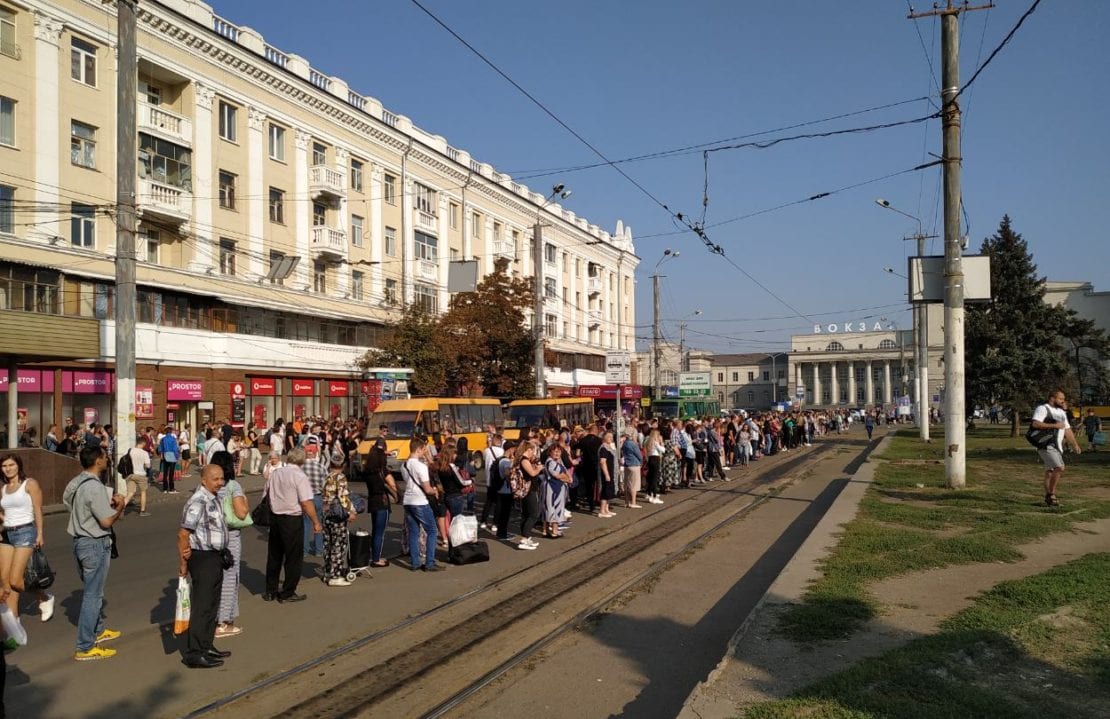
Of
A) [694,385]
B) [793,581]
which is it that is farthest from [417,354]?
[793,581]

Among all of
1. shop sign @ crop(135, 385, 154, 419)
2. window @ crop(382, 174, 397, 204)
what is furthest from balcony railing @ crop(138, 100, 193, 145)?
window @ crop(382, 174, 397, 204)

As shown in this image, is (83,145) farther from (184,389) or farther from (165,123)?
(184,389)

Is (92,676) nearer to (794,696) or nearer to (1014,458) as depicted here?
(794,696)

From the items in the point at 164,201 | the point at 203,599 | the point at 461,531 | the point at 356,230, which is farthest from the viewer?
the point at 356,230

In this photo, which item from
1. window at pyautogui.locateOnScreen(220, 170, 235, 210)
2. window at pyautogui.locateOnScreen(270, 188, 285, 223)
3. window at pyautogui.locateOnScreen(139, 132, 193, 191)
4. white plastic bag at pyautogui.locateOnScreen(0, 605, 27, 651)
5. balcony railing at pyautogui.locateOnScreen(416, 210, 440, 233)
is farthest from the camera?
balcony railing at pyautogui.locateOnScreen(416, 210, 440, 233)

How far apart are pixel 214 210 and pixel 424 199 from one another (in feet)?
52.6

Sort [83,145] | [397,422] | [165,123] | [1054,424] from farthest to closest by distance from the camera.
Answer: [165,123] < [83,145] < [397,422] < [1054,424]

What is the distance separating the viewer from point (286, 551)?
9273 mm

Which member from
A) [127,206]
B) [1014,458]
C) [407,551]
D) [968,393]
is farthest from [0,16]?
[968,393]

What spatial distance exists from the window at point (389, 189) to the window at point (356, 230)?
88.9 inches

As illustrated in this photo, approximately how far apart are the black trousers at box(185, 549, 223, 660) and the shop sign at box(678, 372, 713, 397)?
51.4 m

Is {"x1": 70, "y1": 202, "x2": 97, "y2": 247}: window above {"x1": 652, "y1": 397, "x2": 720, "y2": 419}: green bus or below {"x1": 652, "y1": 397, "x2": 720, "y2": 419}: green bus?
above

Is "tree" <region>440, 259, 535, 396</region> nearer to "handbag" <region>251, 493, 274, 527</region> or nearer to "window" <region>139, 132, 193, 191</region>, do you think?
"window" <region>139, 132, 193, 191</region>

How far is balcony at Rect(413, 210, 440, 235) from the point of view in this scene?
47688mm
